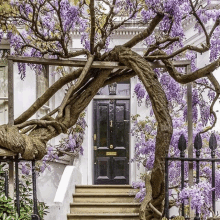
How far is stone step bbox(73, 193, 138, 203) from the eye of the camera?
7203 mm

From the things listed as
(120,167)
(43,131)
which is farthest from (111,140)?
(43,131)

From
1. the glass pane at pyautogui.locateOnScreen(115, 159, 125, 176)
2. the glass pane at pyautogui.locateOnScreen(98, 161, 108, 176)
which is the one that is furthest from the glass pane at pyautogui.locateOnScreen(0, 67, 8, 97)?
→ the glass pane at pyautogui.locateOnScreen(115, 159, 125, 176)

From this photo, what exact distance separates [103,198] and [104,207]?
0.39 meters

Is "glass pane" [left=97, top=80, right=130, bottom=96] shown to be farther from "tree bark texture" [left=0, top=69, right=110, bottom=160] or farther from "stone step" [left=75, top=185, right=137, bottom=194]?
"tree bark texture" [left=0, top=69, right=110, bottom=160]

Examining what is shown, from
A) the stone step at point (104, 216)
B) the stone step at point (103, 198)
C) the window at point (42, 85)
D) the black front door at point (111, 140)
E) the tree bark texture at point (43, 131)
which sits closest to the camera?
the tree bark texture at point (43, 131)

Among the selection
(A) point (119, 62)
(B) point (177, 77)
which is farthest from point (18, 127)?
(B) point (177, 77)

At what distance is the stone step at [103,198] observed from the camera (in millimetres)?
7203

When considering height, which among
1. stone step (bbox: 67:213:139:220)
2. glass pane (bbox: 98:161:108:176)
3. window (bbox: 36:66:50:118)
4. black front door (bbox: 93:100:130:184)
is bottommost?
stone step (bbox: 67:213:139:220)

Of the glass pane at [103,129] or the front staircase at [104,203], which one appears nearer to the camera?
the front staircase at [104,203]

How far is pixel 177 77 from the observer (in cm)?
247

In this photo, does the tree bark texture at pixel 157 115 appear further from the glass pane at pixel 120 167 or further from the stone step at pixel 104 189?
the glass pane at pixel 120 167

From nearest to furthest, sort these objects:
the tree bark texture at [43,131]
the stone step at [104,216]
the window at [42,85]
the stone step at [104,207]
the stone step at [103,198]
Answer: the tree bark texture at [43,131]
the stone step at [104,216]
the stone step at [104,207]
the window at [42,85]
the stone step at [103,198]

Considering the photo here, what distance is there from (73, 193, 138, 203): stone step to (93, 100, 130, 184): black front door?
1.27 m

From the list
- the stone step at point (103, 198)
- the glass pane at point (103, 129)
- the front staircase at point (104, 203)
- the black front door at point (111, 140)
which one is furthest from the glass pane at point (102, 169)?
the stone step at point (103, 198)
